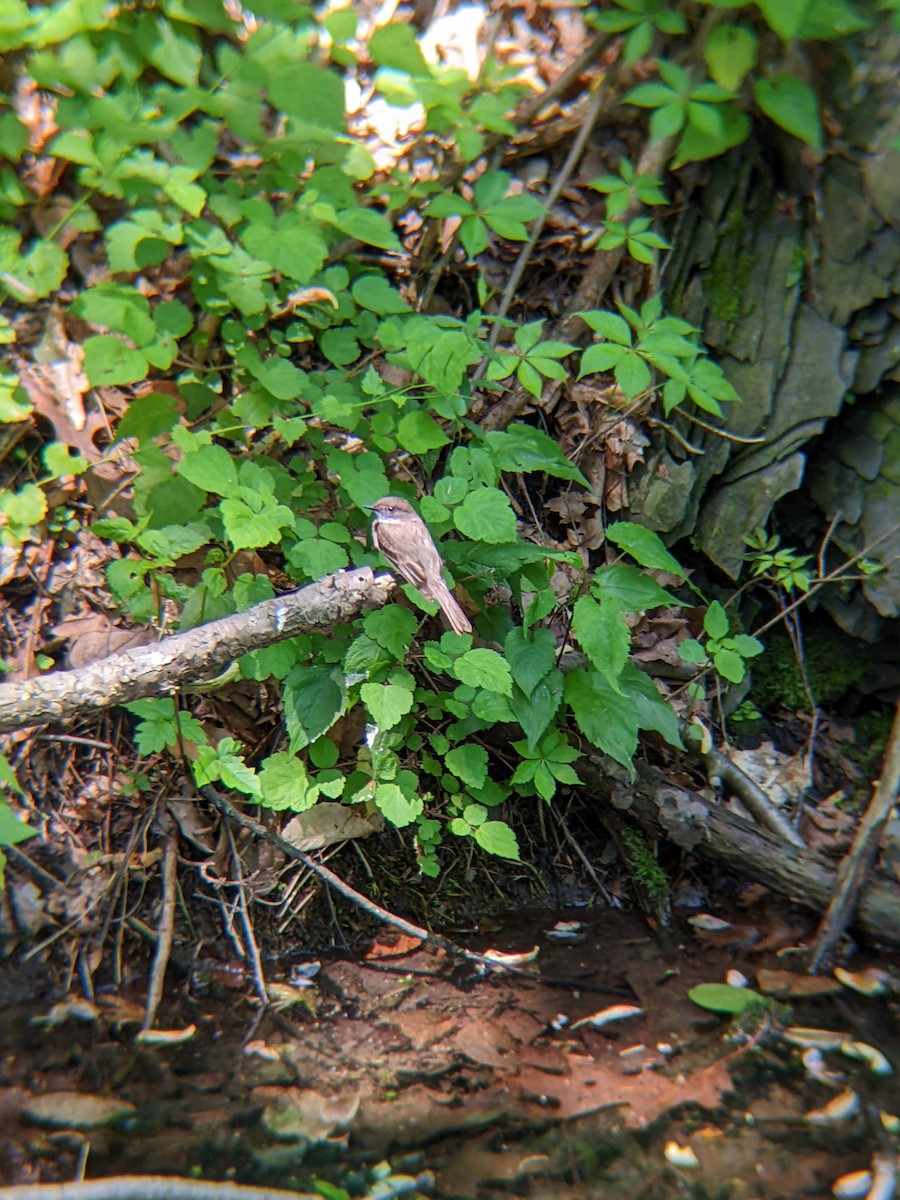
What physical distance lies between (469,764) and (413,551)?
67 cm

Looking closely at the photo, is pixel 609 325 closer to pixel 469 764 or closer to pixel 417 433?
pixel 417 433

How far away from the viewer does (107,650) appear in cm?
255

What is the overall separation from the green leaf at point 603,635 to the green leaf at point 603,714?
152 mm

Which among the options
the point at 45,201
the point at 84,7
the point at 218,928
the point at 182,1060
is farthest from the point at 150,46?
the point at 182,1060

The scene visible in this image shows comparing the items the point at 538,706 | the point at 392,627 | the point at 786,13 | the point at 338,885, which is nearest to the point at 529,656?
the point at 538,706

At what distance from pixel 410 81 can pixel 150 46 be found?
0.75 metres

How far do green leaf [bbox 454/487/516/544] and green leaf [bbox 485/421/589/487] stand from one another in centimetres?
24

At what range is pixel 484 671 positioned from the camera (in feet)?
7.05

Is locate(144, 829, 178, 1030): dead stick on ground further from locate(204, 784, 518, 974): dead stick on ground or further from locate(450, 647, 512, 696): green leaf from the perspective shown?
locate(450, 647, 512, 696): green leaf

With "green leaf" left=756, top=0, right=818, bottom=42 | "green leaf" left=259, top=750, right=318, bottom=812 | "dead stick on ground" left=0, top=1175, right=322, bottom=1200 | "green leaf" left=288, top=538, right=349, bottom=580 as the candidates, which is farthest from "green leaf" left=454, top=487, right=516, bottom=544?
"green leaf" left=756, top=0, right=818, bottom=42

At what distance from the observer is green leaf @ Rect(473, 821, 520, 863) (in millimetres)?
2348

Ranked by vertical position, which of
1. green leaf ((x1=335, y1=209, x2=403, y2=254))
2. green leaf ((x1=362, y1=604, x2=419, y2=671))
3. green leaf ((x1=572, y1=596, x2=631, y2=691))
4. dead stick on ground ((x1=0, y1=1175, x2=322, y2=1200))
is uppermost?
green leaf ((x1=335, y1=209, x2=403, y2=254))

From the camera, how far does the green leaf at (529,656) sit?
2.26 m

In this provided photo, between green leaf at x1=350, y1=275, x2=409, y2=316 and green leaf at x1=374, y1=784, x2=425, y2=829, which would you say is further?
green leaf at x1=350, y1=275, x2=409, y2=316
